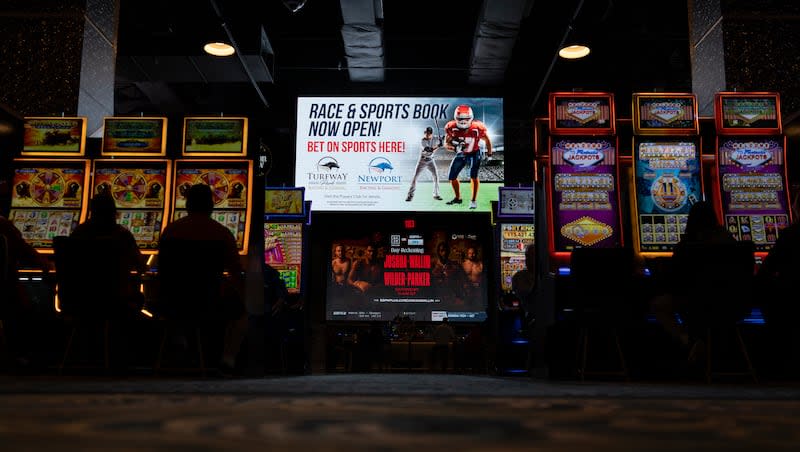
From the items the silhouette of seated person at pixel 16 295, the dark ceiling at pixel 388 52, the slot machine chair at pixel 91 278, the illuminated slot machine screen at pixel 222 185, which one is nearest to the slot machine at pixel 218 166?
the illuminated slot machine screen at pixel 222 185

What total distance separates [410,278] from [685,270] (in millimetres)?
7199

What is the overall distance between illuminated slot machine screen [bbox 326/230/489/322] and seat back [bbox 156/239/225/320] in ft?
23.3

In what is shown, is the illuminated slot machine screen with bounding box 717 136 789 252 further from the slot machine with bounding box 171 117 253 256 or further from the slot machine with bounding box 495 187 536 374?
the slot machine with bounding box 171 117 253 256

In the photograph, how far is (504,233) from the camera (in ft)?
28.2

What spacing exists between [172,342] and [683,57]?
831cm

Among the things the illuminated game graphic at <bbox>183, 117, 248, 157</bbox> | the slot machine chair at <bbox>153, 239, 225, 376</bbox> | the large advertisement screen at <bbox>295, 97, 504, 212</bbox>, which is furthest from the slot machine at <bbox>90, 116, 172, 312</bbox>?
the large advertisement screen at <bbox>295, 97, 504, 212</bbox>

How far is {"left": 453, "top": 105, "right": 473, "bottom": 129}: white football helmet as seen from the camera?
35.7 feet

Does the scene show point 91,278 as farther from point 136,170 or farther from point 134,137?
point 134,137

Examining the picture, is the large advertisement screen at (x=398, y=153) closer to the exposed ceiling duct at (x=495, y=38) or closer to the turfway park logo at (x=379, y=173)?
the turfway park logo at (x=379, y=173)

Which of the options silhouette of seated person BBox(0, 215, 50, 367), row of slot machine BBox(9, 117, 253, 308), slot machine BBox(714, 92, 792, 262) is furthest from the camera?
row of slot machine BBox(9, 117, 253, 308)

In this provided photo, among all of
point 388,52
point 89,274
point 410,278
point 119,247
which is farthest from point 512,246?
point 89,274

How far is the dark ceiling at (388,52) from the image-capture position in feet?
29.2

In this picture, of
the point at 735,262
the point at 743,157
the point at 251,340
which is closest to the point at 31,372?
the point at 251,340

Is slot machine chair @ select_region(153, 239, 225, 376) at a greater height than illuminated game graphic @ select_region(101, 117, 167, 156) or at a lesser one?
lesser
